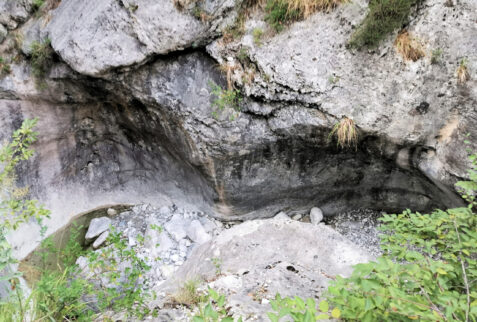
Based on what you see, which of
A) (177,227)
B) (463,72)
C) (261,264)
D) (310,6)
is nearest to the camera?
(261,264)

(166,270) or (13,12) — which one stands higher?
(13,12)

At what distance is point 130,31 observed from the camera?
4.85 metres

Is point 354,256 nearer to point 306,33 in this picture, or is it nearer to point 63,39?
point 306,33

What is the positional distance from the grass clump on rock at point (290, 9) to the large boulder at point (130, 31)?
62cm

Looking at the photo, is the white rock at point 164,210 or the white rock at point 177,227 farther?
the white rock at point 164,210

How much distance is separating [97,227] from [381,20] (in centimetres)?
625

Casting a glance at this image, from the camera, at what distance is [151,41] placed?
4.83 meters

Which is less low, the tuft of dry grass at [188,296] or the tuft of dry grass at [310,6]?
the tuft of dry grass at [310,6]

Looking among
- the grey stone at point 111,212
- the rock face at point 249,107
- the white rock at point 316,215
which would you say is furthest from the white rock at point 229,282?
the grey stone at point 111,212

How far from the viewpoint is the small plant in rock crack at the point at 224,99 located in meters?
5.09

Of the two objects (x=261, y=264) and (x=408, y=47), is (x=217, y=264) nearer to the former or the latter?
(x=261, y=264)

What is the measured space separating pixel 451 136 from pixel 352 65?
1.71m

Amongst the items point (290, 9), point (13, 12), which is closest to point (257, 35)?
point (290, 9)

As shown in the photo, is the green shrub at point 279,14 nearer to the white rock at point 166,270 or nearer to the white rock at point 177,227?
the white rock at point 177,227
